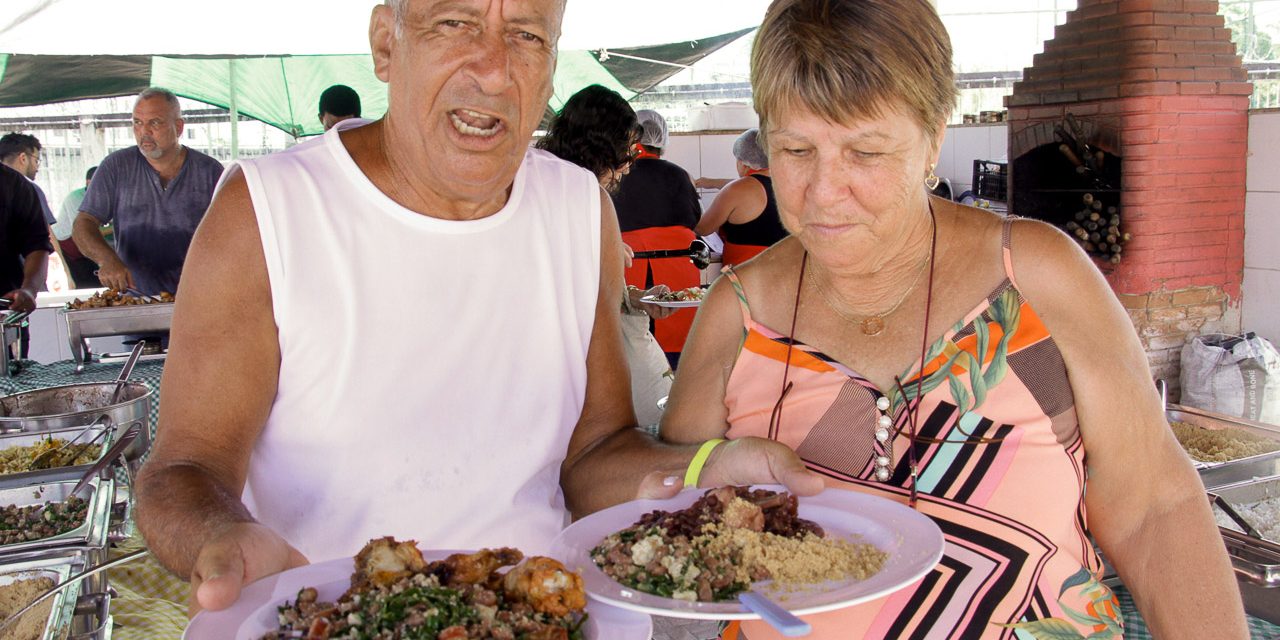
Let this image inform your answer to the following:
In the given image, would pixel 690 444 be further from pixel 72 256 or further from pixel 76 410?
pixel 72 256

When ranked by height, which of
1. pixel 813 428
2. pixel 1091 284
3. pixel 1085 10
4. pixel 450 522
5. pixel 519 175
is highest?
pixel 1085 10

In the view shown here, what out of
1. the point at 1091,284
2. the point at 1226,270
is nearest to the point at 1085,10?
the point at 1226,270

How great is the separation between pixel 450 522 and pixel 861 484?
0.69 metres

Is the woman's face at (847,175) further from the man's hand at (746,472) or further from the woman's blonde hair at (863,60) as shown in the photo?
the man's hand at (746,472)

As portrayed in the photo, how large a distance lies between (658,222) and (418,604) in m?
4.41

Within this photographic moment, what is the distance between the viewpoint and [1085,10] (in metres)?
5.84

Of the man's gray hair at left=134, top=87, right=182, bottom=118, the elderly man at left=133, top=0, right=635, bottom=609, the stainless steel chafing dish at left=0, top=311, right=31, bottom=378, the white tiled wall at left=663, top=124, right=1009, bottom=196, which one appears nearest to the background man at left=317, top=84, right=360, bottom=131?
the man's gray hair at left=134, top=87, right=182, bottom=118

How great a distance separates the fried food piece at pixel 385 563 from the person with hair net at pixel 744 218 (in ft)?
14.9

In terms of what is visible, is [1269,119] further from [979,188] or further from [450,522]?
[450,522]

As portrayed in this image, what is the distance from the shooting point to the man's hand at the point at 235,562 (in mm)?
1065

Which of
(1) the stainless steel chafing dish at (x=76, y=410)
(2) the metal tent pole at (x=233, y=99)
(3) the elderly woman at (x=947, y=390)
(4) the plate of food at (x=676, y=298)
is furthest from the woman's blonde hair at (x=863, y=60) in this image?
(2) the metal tent pole at (x=233, y=99)

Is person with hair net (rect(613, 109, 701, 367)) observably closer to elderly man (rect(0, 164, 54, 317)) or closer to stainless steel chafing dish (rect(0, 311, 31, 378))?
stainless steel chafing dish (rect(0, 311, 31, 378))

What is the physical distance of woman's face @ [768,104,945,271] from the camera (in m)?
1.51

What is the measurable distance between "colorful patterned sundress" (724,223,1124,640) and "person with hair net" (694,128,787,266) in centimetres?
403
